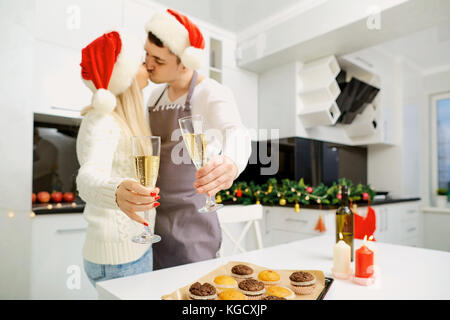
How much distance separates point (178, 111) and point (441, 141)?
0.62m

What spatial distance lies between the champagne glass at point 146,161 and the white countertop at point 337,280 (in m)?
0.11

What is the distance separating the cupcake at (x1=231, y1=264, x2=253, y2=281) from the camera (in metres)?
0.51

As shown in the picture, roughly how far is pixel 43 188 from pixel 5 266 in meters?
0.75

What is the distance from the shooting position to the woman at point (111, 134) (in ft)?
1.83

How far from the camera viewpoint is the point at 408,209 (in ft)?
2.49

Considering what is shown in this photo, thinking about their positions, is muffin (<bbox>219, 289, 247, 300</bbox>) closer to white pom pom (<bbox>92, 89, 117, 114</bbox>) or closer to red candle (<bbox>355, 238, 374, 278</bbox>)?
red candle (<bbox>355, 238, 374, 278</bbox>)

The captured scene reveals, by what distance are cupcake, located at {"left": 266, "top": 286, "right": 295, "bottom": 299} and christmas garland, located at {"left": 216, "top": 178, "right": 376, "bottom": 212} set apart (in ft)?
1.81

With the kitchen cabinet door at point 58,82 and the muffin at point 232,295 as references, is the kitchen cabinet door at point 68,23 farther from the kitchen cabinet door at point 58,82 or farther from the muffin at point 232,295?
the muffin at point 232,295

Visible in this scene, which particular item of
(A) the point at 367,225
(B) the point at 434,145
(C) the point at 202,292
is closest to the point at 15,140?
(C) the point at 202,292

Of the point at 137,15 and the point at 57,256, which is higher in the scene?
the point at 137,15

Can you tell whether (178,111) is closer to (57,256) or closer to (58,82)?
(58,82)

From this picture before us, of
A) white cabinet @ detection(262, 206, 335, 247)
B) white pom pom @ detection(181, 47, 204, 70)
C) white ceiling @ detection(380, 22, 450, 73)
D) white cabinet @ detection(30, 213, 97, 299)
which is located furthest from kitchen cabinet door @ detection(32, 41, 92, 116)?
white cabinet @ detection(262, 206, 335, 247)

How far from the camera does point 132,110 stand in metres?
0.64

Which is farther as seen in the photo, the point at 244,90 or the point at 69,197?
the point at 69,197
